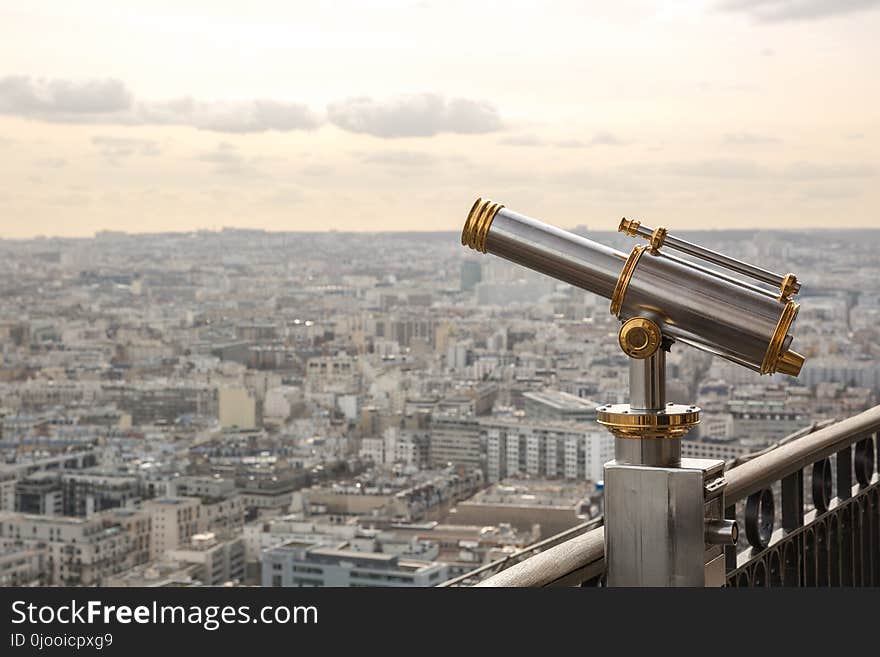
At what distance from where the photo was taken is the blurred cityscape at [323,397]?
5.50m

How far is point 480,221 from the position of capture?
115cm

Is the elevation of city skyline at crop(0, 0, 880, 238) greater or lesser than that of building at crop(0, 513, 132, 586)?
greater

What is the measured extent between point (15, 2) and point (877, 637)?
389 inches

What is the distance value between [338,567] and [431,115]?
3.82m

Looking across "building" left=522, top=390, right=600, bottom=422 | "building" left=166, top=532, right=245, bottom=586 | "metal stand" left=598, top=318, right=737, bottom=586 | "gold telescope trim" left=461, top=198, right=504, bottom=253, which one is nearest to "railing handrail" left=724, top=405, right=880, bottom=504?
Result: "metal stand" left=598, top=318, right=737, bottom=586

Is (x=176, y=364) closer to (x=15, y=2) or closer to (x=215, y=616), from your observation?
(x=15, y=2)

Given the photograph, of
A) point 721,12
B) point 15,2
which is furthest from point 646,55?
point 15,2

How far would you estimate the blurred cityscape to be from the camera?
5.50 meters

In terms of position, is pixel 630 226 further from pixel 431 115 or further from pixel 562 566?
pixel 431 115

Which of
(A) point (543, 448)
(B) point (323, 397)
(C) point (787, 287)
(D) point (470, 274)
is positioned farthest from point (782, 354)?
(B) point (323, 397)

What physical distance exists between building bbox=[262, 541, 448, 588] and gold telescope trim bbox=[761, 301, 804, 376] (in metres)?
4.06

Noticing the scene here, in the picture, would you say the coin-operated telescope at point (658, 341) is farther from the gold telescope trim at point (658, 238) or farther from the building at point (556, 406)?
the building at point (556, 406)

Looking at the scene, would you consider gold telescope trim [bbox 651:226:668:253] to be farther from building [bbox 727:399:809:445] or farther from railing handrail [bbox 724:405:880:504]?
building [bbox 727:399:809:445]

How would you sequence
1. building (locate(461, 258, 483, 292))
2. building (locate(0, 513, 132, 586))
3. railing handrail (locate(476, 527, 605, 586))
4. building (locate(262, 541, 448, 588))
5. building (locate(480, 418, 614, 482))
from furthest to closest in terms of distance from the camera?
building (locate(461, 258, 483, 292))
building (locate(0, 513, 132, 586))
building (locate(480, 418, 614, 482))
building (locate(262, 541, 448, 588))
railing handrail (locate(476, 527, 605, 586))
